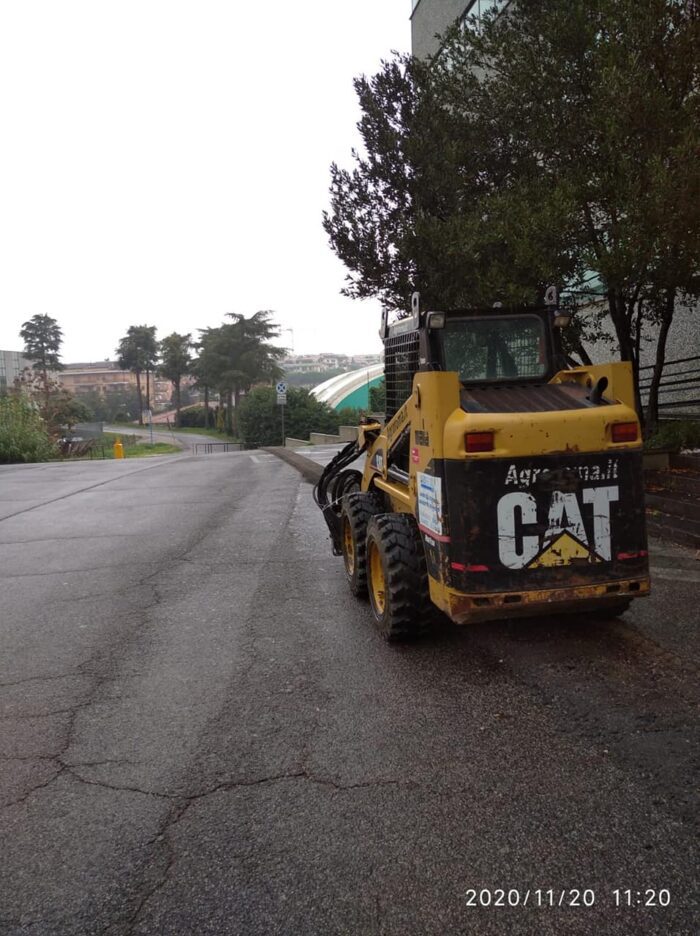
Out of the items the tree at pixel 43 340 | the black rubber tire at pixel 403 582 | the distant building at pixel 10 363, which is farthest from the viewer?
the distant building at pixel 10 363

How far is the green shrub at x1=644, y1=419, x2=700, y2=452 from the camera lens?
360 inches

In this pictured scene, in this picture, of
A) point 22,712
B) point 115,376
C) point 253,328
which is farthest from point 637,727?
point 115,376

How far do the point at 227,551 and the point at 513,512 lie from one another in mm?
5176

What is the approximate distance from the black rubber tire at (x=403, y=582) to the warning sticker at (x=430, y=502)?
235 mm

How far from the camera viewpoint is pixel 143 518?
37.3 ft

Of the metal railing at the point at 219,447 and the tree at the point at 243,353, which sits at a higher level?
the tree at the point at 243,353

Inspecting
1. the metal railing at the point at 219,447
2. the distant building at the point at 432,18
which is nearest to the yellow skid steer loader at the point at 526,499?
the distant building at the point at 432,18

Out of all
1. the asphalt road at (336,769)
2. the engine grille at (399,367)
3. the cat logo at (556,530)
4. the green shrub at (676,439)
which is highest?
the engine grille at (399,367)

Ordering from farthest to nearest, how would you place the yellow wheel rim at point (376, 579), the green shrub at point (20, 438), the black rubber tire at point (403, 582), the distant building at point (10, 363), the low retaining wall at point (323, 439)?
1. the distant building at point (10, 363)
2. the low retaining wall at point (323, 439)
3. the green shrub at point (20, 438)
4. the yellow wheel rim at point (376, 579)
5. the black rubber tire at point (403, 582)

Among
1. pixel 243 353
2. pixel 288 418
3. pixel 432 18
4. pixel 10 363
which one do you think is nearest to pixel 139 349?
pixel 10 363

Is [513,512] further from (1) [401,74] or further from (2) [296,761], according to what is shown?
(1) [401,74]

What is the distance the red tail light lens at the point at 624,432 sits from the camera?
4102 millimetres

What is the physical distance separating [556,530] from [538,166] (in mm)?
6832

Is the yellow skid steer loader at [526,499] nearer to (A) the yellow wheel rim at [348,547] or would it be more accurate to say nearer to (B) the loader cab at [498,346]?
(B) the loader cab at [498,346]
